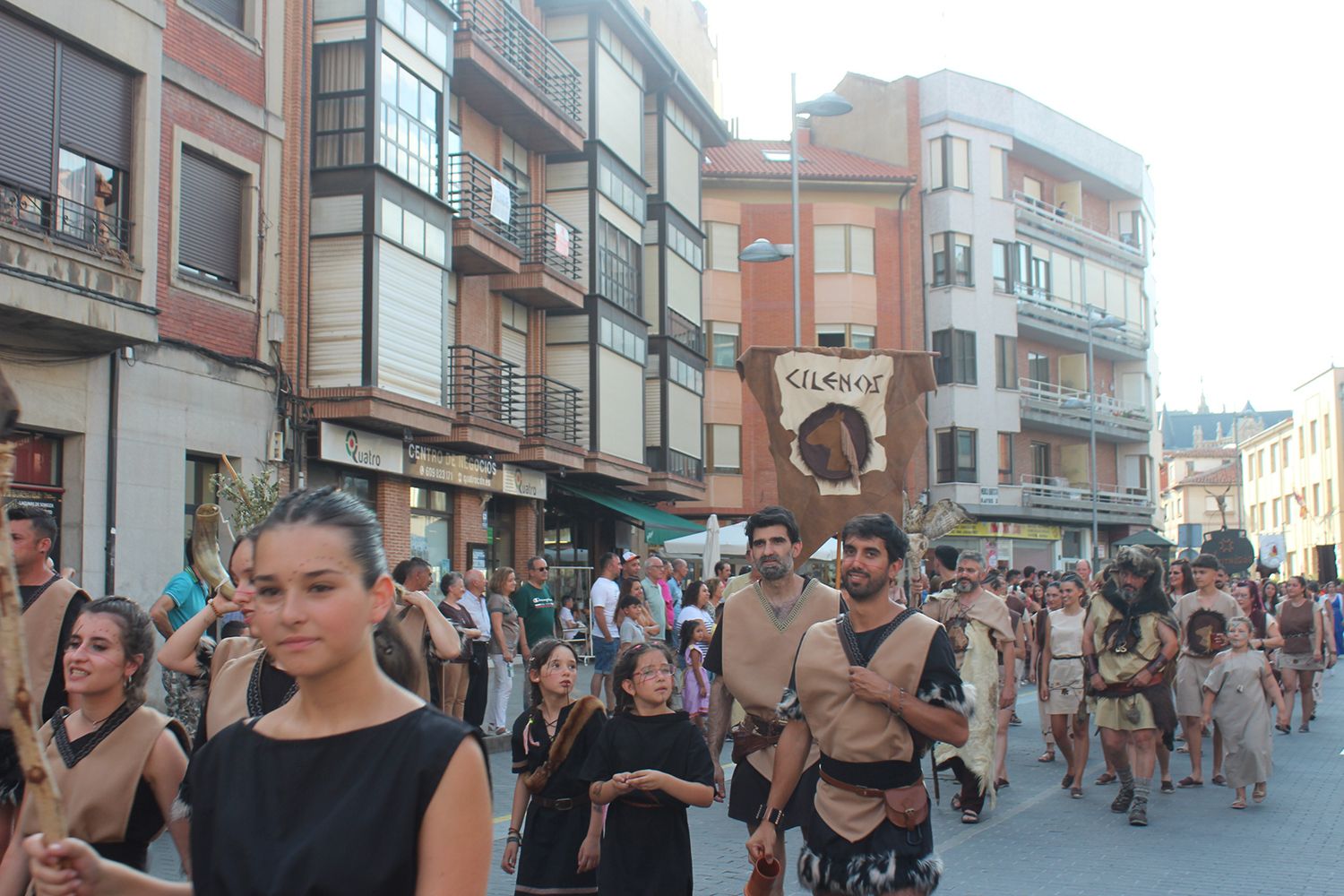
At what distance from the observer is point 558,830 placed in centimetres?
597

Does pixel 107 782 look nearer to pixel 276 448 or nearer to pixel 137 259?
pixel 137 259

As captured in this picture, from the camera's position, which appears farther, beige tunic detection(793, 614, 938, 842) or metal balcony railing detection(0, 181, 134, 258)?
metal balcony railing detection(0, 181, 134, 258)

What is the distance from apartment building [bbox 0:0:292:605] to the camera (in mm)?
15289

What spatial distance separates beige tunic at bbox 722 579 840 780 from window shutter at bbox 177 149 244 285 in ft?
44.4

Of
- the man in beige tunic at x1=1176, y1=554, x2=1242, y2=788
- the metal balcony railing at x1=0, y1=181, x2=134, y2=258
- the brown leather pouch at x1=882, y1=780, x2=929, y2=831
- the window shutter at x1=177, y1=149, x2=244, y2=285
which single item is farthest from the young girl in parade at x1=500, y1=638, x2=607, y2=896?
the window shutter at x1=177, y1=149, x2=244, y2=285

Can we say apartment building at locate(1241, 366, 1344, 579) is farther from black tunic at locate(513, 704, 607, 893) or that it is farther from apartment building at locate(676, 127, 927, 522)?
black tunic at locate(513, 704, 607, 893)

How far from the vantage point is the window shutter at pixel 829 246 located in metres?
47.3

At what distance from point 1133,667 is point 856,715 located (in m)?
6.59

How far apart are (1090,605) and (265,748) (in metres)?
9.73

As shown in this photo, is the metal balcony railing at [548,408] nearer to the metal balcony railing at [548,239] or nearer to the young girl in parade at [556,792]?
the metal balcony railing at [548,239]

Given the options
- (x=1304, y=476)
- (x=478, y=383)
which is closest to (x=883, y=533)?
(x=478, y=383)

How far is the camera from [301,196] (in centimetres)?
2097

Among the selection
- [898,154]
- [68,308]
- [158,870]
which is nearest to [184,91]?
[68,308]

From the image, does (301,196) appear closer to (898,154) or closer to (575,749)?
(575,749)
